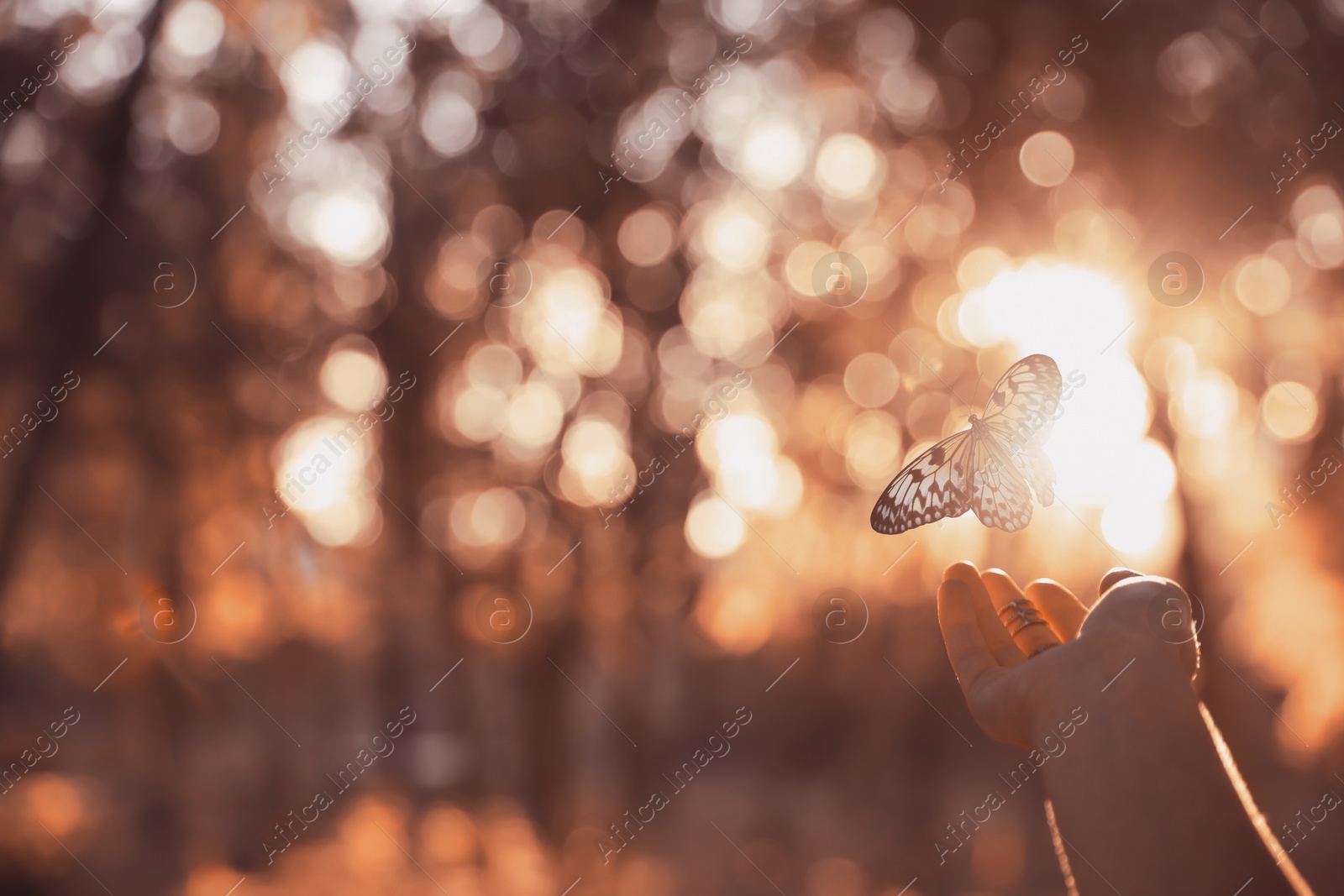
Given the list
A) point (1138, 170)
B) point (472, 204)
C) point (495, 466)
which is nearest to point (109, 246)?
point (472, 204)

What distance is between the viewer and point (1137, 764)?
1718mm

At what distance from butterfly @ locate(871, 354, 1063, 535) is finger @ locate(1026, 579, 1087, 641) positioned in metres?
0.60

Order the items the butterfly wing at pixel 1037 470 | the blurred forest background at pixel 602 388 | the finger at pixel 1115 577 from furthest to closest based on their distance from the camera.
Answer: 1. the blurred forest background at pixel 602 388
2. the finger at pixel 1115 577
3. the butterfly wing at pixel 1037 470

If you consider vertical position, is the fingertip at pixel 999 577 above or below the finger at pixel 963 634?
above

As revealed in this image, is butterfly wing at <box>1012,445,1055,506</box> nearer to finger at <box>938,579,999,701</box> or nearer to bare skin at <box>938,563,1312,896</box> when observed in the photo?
bare skin at <box>938,563,1312,896</box>

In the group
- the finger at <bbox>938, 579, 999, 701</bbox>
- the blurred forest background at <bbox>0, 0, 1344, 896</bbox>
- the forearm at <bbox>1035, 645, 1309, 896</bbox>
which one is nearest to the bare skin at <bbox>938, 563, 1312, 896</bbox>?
the forearm at <bbox>1035, 645, 1309, 896</bbox>

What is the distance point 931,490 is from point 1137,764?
2.87 feet

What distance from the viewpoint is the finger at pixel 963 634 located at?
2.25m

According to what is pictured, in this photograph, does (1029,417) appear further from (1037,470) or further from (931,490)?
(931,490)

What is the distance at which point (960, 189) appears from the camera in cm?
626

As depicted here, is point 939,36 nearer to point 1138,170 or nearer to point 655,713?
point 1138,170

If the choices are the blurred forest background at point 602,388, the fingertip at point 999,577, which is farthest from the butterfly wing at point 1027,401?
the blurred forest background at point 602,388

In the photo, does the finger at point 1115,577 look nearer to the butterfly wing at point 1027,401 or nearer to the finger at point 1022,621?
the finger at point 1022,621

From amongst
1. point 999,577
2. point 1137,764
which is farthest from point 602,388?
point 1137,764
